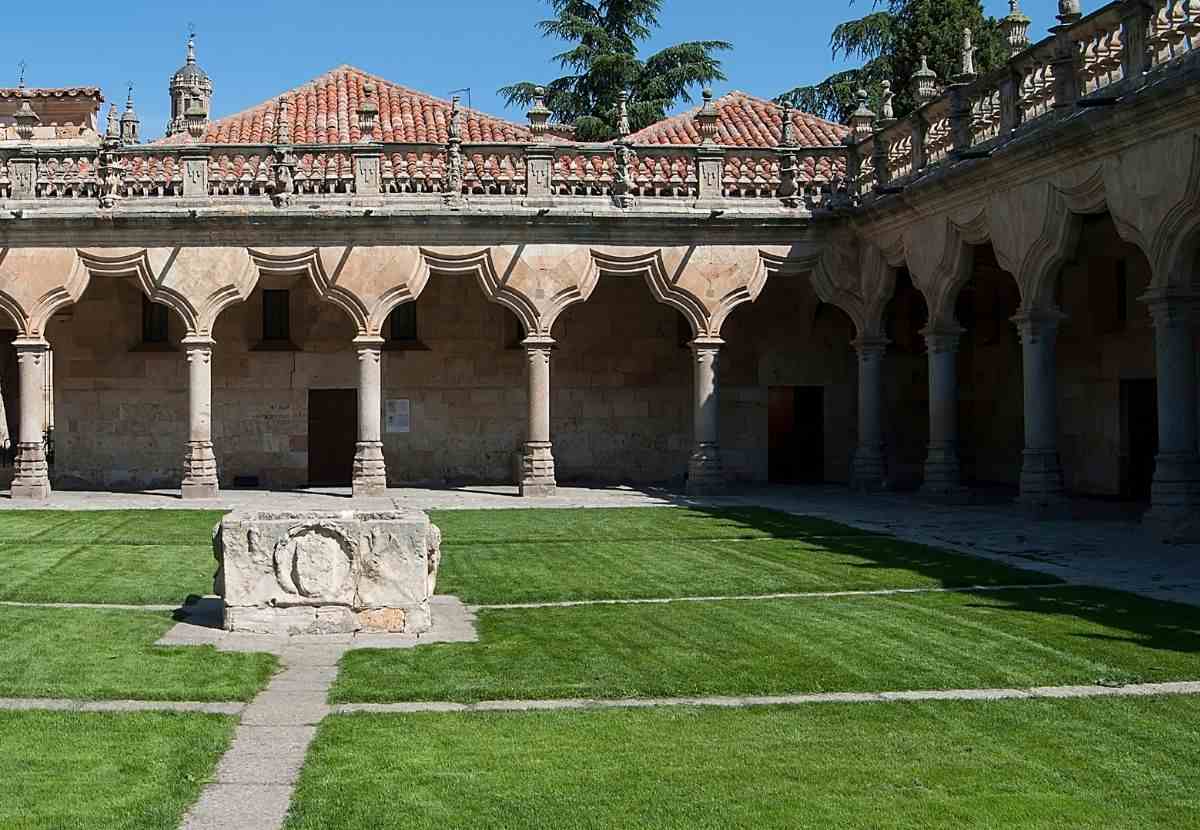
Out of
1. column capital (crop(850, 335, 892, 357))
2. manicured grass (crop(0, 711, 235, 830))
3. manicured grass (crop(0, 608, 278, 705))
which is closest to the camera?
manicured grass (crop(0, 711, 235, 830))

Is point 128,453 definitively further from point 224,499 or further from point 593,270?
point 593,270

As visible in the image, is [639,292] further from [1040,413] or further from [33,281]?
[33,281]

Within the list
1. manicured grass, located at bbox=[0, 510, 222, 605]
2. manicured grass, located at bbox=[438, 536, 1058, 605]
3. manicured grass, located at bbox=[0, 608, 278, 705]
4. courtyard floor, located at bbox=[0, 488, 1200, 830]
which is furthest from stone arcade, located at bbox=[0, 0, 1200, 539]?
manicured grass, located at bbox=[0, 608, 278, 705]

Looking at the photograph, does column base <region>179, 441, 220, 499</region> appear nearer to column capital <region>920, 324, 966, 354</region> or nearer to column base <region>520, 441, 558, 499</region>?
column base <region>520, 441, 558, 499</region>

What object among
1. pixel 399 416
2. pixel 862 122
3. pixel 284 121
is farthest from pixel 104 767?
pixel 284 121

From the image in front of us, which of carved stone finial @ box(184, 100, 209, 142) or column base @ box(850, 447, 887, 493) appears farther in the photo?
carved stone finial @ box(184, 100, 209, 142)

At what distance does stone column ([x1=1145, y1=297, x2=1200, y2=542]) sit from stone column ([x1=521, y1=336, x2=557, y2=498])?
426 inches

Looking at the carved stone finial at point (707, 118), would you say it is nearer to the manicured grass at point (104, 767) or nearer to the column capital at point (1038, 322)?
the column capital at point (1038, 322)

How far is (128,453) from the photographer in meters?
27.5

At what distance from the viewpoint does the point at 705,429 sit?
81.4ft

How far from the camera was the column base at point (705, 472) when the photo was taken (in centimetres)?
2488

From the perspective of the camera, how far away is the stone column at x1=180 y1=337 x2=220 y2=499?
78.8ft

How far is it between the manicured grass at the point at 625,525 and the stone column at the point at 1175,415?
3.46 m

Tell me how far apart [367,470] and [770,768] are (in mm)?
18393
